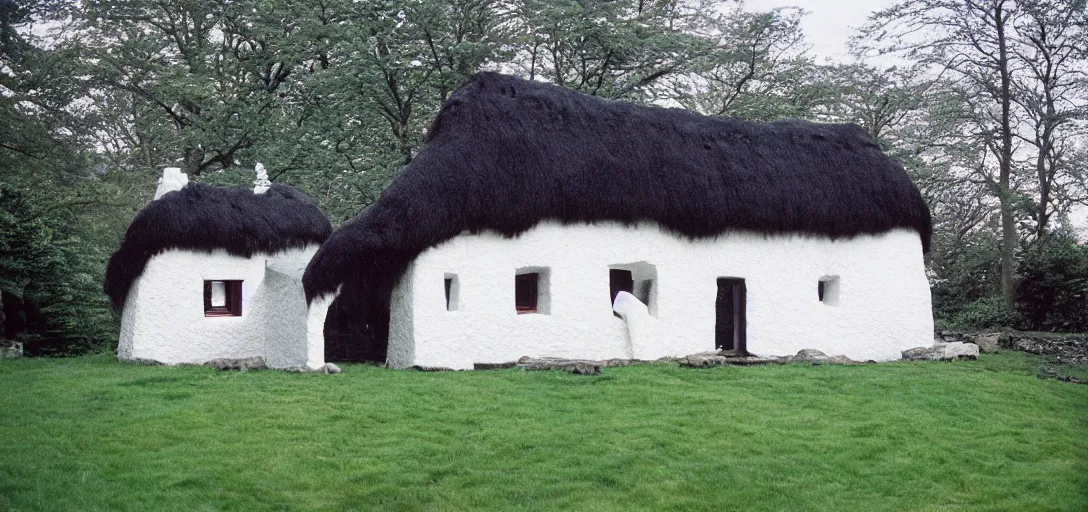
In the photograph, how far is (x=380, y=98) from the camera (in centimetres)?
2388

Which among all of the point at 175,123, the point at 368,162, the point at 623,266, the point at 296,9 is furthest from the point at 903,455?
the point at 175,123

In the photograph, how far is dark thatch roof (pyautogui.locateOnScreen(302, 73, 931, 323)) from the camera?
1511 centimetres

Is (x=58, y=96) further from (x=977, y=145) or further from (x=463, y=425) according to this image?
(x=977, y=145)

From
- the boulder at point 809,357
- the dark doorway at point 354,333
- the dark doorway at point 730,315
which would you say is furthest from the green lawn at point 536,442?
the dark doorway at point 730,315

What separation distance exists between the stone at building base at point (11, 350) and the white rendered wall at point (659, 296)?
781 centimetres

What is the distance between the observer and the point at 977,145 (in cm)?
2753

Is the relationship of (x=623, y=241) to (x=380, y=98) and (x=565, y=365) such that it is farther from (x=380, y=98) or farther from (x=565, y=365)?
(x=380, y=98)

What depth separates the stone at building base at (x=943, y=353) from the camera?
1848 centimetres

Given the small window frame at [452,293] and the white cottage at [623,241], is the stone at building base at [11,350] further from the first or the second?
the small window frame at [452,293]

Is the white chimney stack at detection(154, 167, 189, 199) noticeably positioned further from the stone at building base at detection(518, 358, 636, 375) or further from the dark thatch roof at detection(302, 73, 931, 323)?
the stone at building base at detection(518, 358, 636, 375)

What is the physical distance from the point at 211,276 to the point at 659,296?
7.74 m

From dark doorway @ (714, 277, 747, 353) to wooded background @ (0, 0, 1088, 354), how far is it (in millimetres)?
7387

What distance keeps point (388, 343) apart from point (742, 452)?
732 centimetres

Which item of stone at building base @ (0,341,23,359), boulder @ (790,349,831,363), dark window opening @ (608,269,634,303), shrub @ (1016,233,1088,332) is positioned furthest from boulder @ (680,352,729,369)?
shrub @ (1016,233,1088,332)
